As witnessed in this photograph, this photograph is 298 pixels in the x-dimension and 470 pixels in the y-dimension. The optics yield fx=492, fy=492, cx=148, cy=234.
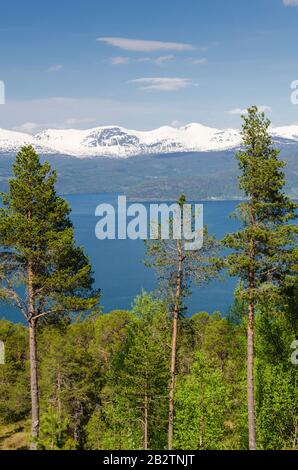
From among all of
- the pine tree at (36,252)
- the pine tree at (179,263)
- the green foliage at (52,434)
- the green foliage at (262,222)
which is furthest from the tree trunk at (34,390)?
the green foliage at (262,222)

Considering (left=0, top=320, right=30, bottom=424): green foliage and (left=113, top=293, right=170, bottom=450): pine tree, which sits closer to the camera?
(left=113, top=293, right=170, bottom=450): pine tree

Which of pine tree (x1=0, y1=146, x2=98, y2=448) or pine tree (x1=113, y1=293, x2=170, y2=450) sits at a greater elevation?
pine tree (x1=0, y1=146, x2=98, y2=448)

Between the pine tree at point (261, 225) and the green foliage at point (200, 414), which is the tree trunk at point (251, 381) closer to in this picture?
the pine tree at point (261, 225)

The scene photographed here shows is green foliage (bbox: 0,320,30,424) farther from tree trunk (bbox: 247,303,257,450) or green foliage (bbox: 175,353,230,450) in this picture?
tree trunk (bbox: 247,303,257,450)

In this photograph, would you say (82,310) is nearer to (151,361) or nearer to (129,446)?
(151,361)

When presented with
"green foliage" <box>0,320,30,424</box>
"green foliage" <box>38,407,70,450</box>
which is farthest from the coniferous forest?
"green foliage" <box>0,320,30,424</box>

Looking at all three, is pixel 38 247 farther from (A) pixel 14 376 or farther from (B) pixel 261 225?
(A) pixel 14 376

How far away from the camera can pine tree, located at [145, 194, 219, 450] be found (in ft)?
74.0

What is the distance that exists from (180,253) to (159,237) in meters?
1.24

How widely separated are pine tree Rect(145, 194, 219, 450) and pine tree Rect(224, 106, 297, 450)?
119cm

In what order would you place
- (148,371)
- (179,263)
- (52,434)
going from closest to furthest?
(52,434) < (179,263) < (148,371)

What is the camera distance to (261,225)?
21.8m

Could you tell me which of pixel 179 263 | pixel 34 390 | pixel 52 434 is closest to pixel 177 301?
pixel 179 263

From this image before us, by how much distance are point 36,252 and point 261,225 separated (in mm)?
10183
